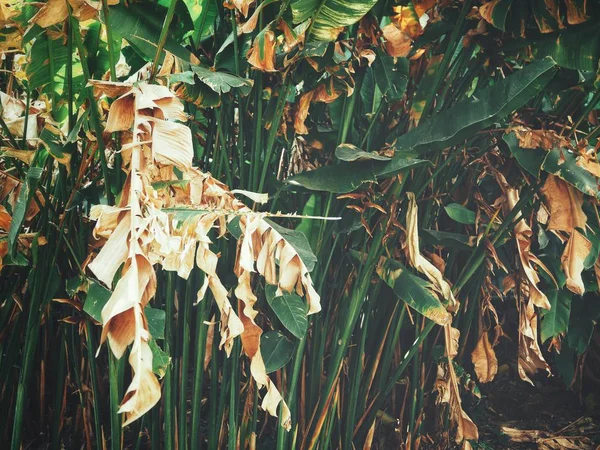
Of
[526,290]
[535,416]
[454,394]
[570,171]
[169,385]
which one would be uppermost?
[570,171]

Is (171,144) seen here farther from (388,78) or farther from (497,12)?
(497,12)

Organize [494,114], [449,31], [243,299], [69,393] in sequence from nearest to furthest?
[243,299] < [494,114] < [449,31] < [69,393]

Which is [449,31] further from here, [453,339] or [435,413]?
[435,413]

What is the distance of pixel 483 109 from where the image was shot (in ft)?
3.44

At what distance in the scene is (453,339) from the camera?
138cm

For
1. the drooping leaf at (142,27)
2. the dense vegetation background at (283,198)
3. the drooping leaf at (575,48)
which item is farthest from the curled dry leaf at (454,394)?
the drooping leaf at (142,27)

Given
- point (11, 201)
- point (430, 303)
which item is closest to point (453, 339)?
point (430, 303)

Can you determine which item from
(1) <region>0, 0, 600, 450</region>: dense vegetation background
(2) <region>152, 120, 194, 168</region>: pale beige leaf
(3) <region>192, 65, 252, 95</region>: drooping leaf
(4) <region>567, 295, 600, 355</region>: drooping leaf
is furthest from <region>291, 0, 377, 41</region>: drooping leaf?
(4) <region>567, 295, 600, 355</region>: drooping leaf

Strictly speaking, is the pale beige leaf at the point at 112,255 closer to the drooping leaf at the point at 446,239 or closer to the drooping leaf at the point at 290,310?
the drooping leaf at the point at 290,310

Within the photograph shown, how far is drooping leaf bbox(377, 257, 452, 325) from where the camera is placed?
3.83 ft

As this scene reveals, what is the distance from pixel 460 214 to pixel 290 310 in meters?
0.58

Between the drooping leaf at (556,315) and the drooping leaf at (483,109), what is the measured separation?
29.8 inches

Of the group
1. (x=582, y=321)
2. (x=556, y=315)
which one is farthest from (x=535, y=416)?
(x=556, y=315)

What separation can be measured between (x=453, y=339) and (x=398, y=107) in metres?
0.59
